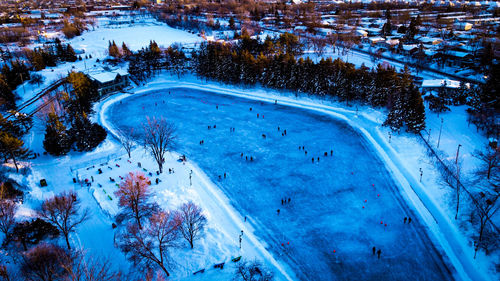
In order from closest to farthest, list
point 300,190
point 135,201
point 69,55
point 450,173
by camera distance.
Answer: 1. point 135,201
2. point 450,173
3. point 300,190
4. point 69,55

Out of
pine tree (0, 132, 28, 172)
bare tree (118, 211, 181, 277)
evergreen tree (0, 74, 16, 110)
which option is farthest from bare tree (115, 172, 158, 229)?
evergreen tree (0, 74, 16, 110)

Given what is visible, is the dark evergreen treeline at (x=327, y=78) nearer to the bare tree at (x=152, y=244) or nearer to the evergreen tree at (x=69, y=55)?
the evergreen tree at (x=69, y=55)

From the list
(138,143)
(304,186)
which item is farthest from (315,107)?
(138,143)

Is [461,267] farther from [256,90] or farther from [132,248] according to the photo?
[256,90]

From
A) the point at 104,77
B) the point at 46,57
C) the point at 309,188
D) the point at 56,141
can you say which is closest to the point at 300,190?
the point at 309,188

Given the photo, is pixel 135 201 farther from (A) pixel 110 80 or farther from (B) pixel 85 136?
(A) pixel 110 80

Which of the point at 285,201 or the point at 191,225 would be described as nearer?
the point at 191,225
